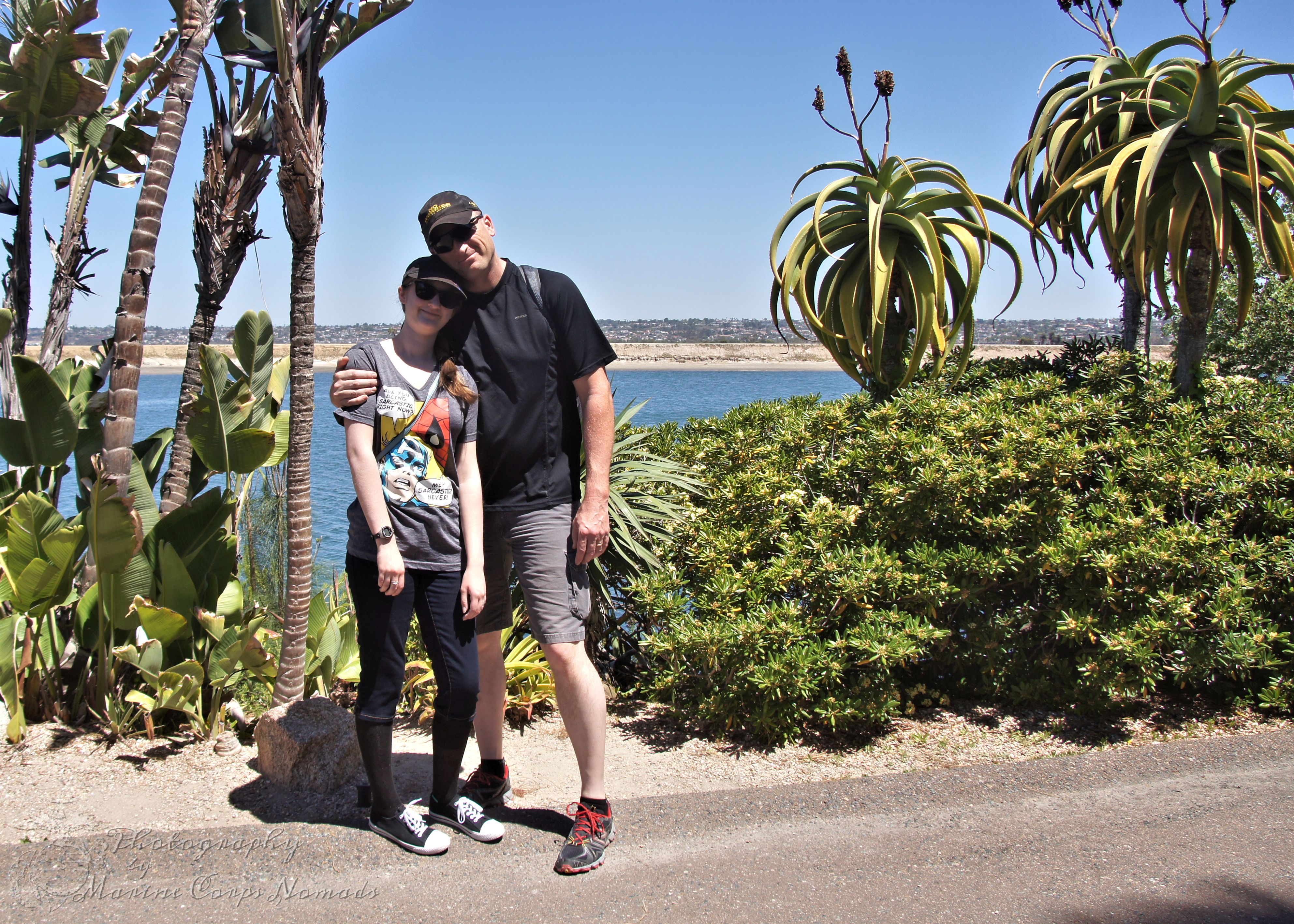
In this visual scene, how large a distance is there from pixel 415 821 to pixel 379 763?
0.22 metres

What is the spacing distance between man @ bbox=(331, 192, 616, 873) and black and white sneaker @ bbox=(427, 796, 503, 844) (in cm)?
29

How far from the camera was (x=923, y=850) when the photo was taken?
3.03m

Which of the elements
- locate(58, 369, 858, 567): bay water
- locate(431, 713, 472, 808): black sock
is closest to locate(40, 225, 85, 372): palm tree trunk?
locate(58, 369, 858, 567): bay water

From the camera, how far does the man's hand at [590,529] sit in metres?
3.14

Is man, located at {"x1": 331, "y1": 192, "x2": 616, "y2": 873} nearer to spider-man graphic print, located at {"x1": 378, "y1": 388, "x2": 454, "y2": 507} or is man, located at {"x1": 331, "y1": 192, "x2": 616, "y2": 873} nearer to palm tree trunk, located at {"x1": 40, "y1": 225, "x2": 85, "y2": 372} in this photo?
spider-man graphic print, located at {"x1": 378, "y1": 388, "x2": 454, "y2": 507}

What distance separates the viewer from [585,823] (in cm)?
305

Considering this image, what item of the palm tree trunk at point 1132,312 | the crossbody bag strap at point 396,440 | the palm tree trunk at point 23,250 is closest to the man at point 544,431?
the crossbody bag strap at point 396,440

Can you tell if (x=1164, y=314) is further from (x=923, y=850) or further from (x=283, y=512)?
(x=283, y=512)

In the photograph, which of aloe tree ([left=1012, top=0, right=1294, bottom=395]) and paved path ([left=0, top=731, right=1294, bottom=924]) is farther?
aloe tree ([left=1012, top=0, right=1294, bottom=395])

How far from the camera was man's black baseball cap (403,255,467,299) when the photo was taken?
306cm

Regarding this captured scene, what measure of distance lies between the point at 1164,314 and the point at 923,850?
4.11 metres

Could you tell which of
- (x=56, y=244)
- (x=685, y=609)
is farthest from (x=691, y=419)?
(x=56, y=244)

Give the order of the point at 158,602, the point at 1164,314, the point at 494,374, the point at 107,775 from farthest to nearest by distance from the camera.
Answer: the point at 1164,314 < the point at 158,602 < the point at 107,775 < the point at 494,374

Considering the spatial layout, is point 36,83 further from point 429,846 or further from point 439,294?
point 429,846
